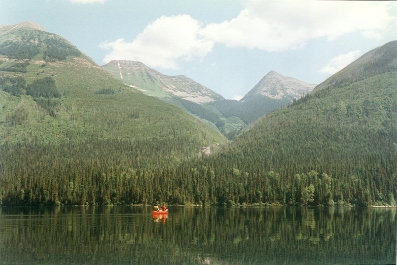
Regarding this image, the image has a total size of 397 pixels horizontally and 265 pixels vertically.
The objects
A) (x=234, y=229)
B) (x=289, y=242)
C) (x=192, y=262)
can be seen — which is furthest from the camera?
(x=234, y=229)

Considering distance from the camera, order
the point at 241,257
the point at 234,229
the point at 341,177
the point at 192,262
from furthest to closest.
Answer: the point at 341,177 < the point at 234,229 < the point at 241,257 < the point at 192,262

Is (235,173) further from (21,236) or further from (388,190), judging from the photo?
(21,236)

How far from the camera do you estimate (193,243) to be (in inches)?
2734

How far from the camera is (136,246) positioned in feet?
217

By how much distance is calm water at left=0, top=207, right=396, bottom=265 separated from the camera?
188ft

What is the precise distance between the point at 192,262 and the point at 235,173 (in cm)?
14515

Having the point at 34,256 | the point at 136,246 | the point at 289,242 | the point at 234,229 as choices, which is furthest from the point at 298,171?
the point at 34,256

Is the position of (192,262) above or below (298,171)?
below

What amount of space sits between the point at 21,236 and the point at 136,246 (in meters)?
21.1

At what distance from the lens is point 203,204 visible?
173 m

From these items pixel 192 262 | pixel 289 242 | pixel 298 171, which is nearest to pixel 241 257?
pixel 192 262

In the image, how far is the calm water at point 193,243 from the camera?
57156mm

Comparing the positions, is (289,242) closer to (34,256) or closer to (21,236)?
(34,256)

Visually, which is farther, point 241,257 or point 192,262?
point 241,257
